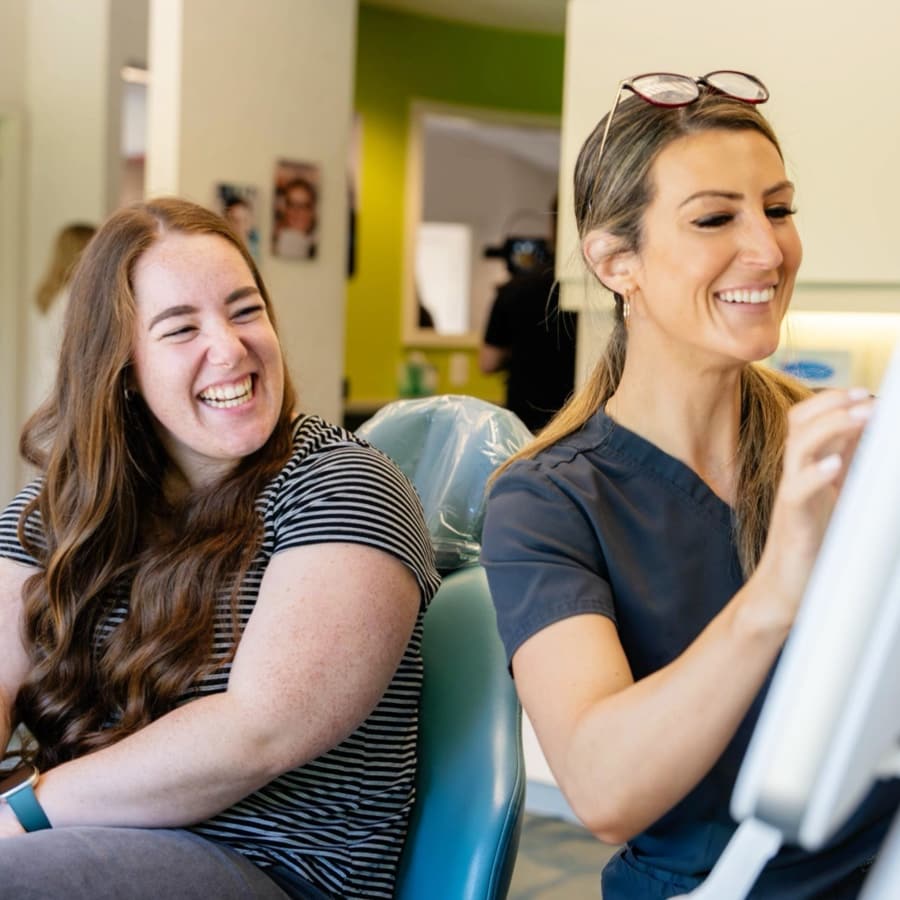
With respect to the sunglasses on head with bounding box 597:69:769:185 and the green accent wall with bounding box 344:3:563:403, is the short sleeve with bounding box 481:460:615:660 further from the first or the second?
the green accent wall with bounding box 344:3:563:403

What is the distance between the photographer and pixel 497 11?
6762mm

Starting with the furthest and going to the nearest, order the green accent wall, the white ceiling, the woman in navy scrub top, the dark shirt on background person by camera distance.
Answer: the green accent wall < the white ceiling < the dark shirt on background person < the woman in navy scrub top

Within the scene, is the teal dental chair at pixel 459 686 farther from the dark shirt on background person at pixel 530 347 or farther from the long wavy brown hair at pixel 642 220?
the dark shirt on background person at pixel 530 347

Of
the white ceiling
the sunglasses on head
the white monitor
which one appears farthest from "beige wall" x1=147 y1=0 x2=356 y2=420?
the white monitor

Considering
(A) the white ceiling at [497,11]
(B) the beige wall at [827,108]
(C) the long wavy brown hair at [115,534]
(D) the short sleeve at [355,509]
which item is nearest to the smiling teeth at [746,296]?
(D) the short sleeve at [355,509]

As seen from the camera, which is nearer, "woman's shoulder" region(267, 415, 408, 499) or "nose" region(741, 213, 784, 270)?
"nose" region(741, 213, 784, 270)

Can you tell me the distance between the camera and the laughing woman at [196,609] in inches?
54.8

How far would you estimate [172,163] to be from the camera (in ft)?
15.4

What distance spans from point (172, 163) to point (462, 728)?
3565mm

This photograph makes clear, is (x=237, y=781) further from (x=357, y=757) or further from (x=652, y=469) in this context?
(x=652, y=469)

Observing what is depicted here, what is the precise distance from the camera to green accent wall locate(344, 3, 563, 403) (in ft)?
22.6

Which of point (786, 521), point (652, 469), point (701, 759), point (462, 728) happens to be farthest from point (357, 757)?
point (786, 521)

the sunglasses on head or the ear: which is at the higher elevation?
the sunglasses on head

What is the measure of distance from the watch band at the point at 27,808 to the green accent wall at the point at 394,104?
17.8 feet
